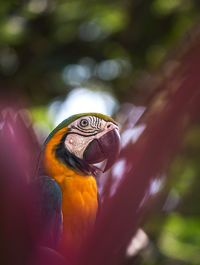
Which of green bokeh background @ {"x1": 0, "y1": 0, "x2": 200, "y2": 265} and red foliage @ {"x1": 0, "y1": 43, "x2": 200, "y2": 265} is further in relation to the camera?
green bokeh background @ {"x1": 0, "y1": 0, "x2": 200, "y2": 265}

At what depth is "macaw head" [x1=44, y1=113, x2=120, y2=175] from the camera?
1.49 feet

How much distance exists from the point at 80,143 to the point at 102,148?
1.4 inches

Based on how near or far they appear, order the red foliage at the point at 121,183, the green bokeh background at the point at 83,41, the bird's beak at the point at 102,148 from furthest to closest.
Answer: the green bokeh background at the point at 83,41 → the bird's beak at the point at 102,148 → the red foliage at the point at 121,183

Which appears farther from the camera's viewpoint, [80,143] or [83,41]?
[83,41]

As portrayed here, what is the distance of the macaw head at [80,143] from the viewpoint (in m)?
0.46

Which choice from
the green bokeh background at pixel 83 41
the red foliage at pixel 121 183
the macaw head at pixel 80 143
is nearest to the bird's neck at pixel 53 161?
the macaw head at pixel 80 143

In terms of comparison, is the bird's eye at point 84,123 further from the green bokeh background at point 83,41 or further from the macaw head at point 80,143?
the green bokeh background at point 83,41

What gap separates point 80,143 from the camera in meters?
0.48

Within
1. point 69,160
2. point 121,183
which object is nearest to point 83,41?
point 69,160

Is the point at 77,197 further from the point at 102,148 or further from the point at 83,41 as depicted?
the point at 83,41

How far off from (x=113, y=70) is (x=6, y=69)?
1.29 feet

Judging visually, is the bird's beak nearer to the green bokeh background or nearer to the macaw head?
the macaw head

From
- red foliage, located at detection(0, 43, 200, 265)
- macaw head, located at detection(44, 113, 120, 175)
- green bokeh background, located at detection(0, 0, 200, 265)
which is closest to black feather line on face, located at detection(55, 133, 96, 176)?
macaw head, located at detection(44, 113, 120, 175)

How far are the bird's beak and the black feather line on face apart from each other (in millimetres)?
16
